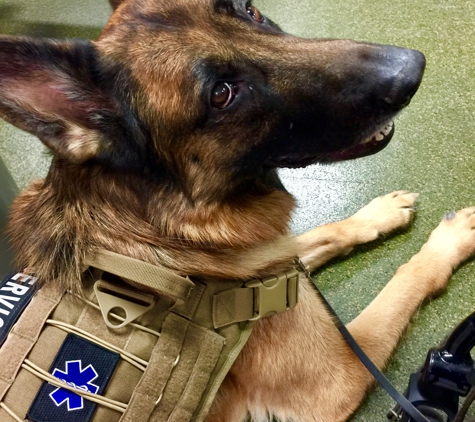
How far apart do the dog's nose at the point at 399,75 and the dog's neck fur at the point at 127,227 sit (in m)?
0.48

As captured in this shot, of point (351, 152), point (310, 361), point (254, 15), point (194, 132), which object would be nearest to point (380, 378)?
point (310, 361)

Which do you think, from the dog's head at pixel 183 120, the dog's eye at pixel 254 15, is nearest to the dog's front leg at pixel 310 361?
the dog's head at pixel 183 120

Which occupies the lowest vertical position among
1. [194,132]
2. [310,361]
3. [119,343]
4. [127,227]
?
[310,361]

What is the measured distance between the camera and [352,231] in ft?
6.28

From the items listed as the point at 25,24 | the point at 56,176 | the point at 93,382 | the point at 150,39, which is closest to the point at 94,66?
the point at 150,39

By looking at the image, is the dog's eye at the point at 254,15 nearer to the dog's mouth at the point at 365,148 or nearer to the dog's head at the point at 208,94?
the dog's head at the point at 208,94

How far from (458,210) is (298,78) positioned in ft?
Answer: 3.83

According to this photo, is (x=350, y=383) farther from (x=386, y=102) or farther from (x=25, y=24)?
(x=25, y=24)

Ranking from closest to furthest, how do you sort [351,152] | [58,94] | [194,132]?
[58,94]
[194,132]
[351,152]

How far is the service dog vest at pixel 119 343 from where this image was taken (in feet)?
3.53

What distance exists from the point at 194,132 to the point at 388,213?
1.11 metres

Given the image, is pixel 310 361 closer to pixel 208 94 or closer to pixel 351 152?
pixel 351 152

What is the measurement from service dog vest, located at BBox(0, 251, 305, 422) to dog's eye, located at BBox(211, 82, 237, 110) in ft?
1.47

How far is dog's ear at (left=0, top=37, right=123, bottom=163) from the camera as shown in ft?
3.15
